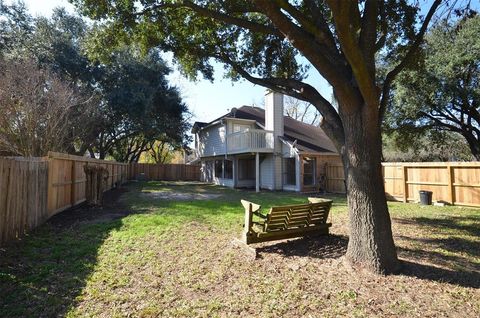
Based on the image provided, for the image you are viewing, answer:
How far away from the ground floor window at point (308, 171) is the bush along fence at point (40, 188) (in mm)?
11910

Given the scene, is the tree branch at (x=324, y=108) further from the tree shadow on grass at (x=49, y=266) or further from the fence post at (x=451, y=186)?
the fence post at (x=451, y=186)

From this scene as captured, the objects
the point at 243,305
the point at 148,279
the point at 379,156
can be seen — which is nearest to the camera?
the point at 243,305

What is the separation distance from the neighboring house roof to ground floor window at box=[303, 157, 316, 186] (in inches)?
28.0

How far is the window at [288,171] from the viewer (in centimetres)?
1972

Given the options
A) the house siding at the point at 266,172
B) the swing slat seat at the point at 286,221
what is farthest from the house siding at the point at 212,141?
the swing slat seat at the point at 286,221

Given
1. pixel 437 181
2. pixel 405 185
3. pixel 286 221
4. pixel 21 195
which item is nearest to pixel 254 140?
pixel 405 185

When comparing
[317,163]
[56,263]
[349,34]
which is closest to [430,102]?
[317,163]

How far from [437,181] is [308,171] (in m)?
7.85

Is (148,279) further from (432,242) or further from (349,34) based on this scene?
(432,242)

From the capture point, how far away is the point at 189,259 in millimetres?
→ 5270

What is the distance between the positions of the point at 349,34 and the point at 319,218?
3.87m

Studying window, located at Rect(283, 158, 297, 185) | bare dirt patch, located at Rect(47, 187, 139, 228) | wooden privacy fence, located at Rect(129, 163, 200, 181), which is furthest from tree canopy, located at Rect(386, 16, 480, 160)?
wooden privacy fence, located at Rect(129, 163, 200, 181)

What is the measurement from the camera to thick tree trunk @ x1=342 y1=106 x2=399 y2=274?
4484mm

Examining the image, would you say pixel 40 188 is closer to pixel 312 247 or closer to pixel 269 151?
pixel 312 247
